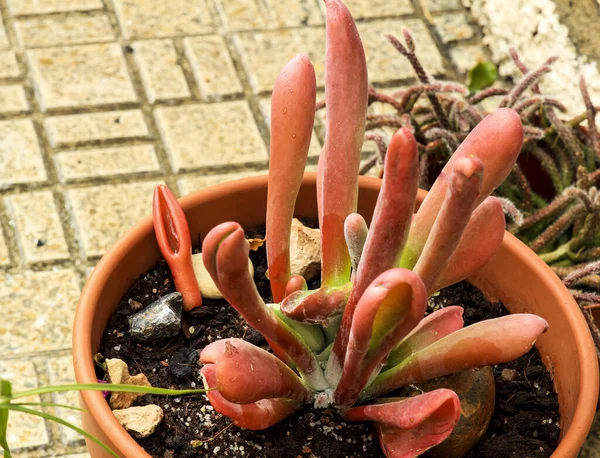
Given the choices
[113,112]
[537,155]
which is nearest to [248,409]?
[537,155]

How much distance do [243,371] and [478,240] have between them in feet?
0.87

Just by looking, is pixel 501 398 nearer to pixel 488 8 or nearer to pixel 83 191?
pixel 83 191

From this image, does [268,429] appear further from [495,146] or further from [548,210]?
[548,210]

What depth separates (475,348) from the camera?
853mm

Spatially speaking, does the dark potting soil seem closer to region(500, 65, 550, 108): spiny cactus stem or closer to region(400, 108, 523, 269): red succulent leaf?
region(400, 108, 523, 269): red succulent leaf

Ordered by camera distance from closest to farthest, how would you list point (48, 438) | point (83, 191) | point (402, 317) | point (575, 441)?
point (402, 317) < point (575, 441) < point (48, 438) < point (83, 191)

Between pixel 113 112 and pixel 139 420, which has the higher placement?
pixel 113 112

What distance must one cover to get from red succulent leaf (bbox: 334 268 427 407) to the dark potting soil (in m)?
0.13

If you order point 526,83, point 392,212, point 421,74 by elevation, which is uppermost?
point 421,74

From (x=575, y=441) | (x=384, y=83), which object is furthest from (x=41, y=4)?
(x=575, y=441)

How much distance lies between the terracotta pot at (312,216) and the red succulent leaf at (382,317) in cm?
22

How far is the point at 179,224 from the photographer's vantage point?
43.4 inches

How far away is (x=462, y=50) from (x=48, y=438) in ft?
4.19

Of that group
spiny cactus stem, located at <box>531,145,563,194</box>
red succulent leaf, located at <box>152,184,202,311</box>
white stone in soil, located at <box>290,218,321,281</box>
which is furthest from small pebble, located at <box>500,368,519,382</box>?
spiny cactus stem, located at <box>531,145,563,194</box>
